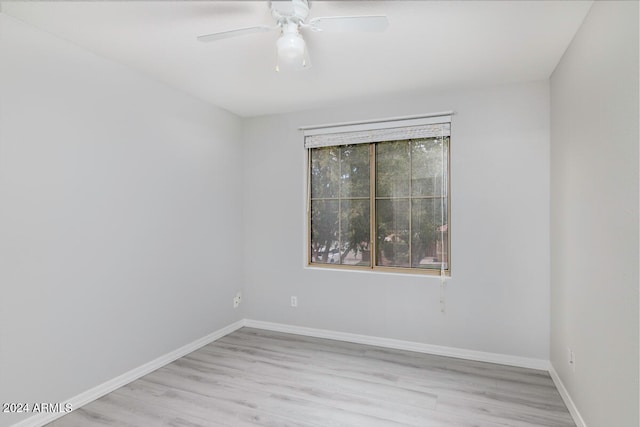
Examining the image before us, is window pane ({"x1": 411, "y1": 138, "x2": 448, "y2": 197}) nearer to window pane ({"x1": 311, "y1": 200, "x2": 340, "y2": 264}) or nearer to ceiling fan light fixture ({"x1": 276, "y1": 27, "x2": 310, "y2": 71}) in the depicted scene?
window pane ({"x1": 311, "y1": 200, "x2": 340, "y2": 264})

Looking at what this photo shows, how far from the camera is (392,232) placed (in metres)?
3.61

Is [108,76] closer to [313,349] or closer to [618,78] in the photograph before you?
[313,349]

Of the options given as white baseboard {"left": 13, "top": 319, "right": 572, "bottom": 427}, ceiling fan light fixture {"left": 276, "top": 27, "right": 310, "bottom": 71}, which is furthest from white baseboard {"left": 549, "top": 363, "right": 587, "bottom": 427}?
ceiling fan light fixture {"left": 276, "top": 27, "right": 310, "bottom": 71}

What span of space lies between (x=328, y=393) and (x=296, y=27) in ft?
8.22

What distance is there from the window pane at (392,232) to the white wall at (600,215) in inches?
50.9

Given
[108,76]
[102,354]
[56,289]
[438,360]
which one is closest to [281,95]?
[108,76]

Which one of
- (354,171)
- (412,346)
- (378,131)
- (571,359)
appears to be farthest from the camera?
(354,171)

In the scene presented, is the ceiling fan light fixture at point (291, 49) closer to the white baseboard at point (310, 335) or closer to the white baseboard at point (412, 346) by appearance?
the white baseboard at point (310, 335)

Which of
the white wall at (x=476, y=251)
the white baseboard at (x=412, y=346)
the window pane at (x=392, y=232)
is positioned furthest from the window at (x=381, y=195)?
the white baseboard at (x=412, y=346)

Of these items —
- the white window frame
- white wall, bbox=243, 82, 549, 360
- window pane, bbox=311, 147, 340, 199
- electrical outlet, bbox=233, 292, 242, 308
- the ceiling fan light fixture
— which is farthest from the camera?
electrical outlet, bbox=233, 292, 242, 308

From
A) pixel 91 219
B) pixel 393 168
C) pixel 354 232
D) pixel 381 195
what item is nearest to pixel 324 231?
pixel 354 232

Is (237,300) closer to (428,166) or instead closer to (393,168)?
(393,168)

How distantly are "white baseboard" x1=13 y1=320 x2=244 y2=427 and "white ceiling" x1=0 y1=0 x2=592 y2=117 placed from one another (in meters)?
2.45

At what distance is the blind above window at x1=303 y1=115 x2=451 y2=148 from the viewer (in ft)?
11.0
